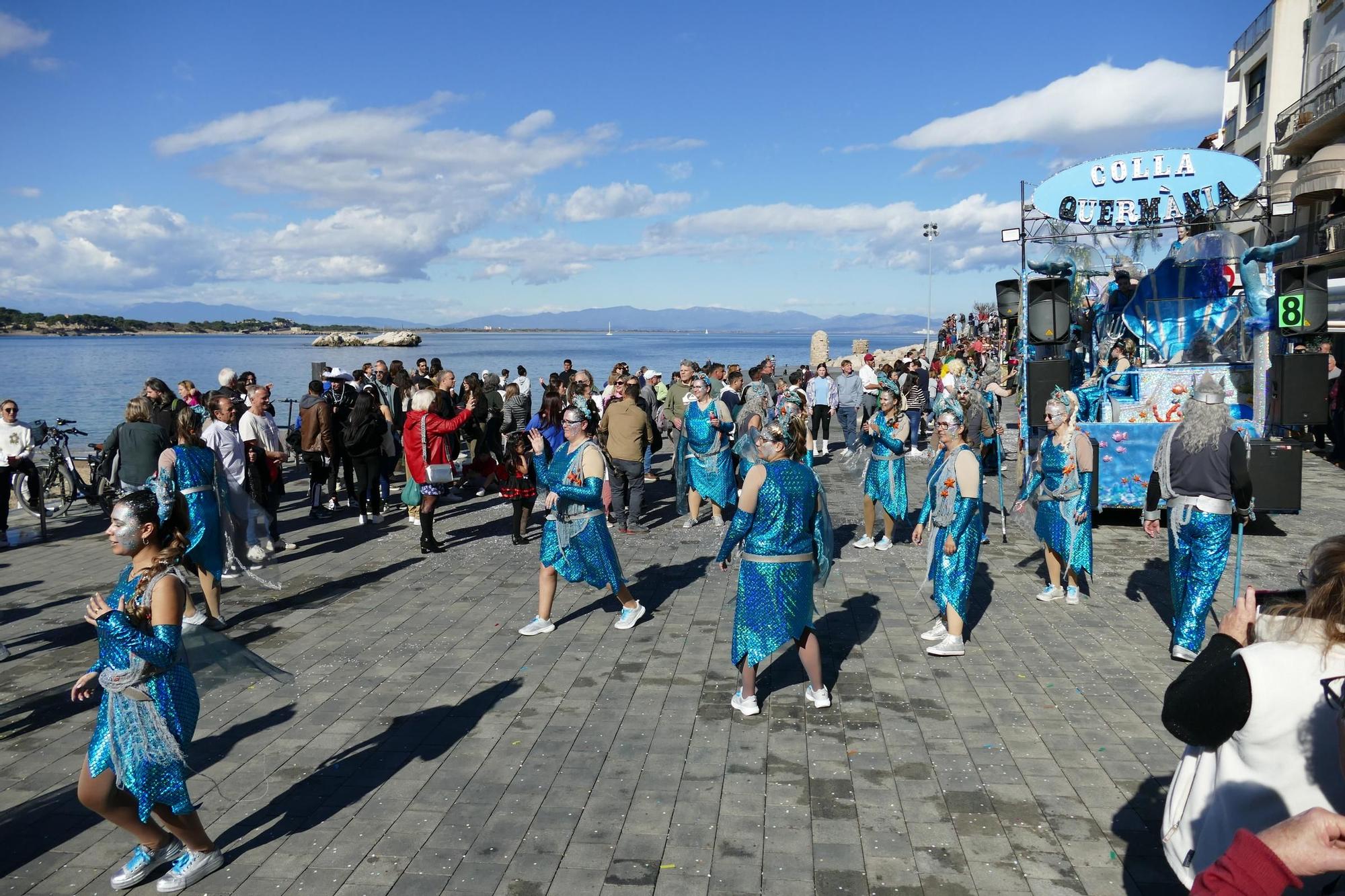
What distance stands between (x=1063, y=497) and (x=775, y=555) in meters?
3.16

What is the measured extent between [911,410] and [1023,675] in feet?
34.5

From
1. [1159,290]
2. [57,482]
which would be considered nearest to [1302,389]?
[1159,290]

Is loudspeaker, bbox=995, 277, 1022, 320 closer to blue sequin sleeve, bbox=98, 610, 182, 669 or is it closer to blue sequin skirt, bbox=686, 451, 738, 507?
blue sequin skirt, bbox=686, 451, 738, 507

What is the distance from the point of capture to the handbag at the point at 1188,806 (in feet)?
7.76

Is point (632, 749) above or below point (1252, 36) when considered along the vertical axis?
below

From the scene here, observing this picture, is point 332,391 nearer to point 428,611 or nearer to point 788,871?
point 428,611

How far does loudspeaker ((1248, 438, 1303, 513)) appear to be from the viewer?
9445mm

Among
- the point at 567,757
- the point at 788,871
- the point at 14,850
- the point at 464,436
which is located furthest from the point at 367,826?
the point at 464,436

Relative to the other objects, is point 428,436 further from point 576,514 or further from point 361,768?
point 361,768

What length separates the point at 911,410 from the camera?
16.2 m

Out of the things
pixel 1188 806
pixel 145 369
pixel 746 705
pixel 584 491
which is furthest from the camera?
pixel 145 369

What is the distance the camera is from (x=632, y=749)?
4.98 meters

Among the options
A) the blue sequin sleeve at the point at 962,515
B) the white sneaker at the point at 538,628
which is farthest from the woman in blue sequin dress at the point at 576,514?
the blue sequin sleeve at the point at 962,515

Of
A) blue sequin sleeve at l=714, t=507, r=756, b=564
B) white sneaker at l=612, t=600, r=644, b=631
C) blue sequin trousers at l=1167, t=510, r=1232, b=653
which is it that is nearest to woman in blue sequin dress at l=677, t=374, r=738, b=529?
white sneaker at l=612, t=600, r=644, b=631
